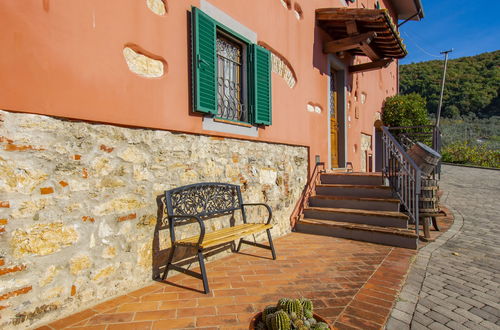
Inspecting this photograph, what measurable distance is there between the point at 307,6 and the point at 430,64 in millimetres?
37511

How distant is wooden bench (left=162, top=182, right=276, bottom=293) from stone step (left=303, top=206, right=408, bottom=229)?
179 cm

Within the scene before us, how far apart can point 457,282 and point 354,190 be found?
2538 millimetres

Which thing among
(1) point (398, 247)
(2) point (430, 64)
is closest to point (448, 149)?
(1) point (398, 247)

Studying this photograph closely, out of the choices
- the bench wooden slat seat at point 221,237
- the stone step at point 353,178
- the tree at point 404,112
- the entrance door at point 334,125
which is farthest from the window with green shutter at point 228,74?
the tree at point 404,112

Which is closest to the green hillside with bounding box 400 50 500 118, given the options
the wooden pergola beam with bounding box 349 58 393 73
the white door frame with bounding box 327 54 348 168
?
the wooden pergola beam with bounding box 349 58 393 73

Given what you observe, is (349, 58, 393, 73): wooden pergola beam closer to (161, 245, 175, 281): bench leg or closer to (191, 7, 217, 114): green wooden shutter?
(191, 7, 217, 114): green wooden shutter

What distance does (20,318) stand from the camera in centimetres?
207

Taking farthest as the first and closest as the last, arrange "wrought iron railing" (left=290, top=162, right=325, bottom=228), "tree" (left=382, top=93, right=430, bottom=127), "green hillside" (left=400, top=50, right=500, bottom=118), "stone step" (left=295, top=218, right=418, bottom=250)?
"green hillside" (left=400, top=50, right=500, bottom=118), "tree" (left=382, top=93, right=430, bottom=127), "wrought iron railing" (left=290, top=162, right=325, bottom=228), "stone step" (left=295, top=218, right=418, bottom=250)

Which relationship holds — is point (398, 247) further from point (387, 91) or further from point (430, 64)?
point (430, 64)

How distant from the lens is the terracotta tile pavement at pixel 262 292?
7.41 ft

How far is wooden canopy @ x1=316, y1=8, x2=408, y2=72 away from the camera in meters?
5.48

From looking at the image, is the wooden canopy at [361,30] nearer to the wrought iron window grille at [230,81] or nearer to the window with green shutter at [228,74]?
the window with green shutter at [228,74]

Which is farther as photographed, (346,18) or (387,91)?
(387,91)

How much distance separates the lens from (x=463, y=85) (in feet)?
99.6
